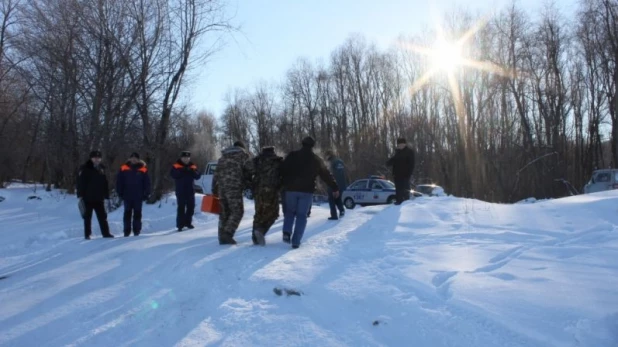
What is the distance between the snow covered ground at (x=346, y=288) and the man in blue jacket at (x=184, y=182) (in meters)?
2.14

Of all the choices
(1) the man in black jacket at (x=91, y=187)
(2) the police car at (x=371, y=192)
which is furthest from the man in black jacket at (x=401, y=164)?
(2) the police car at (x=371, y=192)

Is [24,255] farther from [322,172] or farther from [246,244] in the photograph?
[322,172]

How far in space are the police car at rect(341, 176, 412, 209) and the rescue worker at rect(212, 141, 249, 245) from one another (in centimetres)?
1567

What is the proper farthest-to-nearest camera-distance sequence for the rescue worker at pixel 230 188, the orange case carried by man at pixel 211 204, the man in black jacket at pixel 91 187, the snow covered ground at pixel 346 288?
the man in black jacket at pixel 91 187 < the orange case carried by man at pixel 211 204 < the rescue worker at pixel 230 188 < the snow covered ground at pixel 346 288

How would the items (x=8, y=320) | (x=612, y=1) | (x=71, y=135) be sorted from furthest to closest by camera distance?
(x=612, y=1)
(x=71, y=135)
(x=8, y=320)

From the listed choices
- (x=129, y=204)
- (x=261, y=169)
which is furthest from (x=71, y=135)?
(x=261, y=169)

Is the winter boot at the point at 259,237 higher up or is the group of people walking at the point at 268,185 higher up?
the group of people walking at the point at 268,185

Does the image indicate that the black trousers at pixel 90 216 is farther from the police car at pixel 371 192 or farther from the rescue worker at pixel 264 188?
the police car at pixel 371 192

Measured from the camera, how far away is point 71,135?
18.7m

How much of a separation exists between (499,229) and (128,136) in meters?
12.8

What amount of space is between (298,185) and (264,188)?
2.21ft

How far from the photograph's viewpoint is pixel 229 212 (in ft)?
26.4

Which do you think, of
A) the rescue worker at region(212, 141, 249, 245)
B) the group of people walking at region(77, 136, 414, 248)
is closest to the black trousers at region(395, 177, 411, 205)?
the group of people walking at region(77, 136, 414, 248)

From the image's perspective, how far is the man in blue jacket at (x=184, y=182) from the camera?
415 inches
